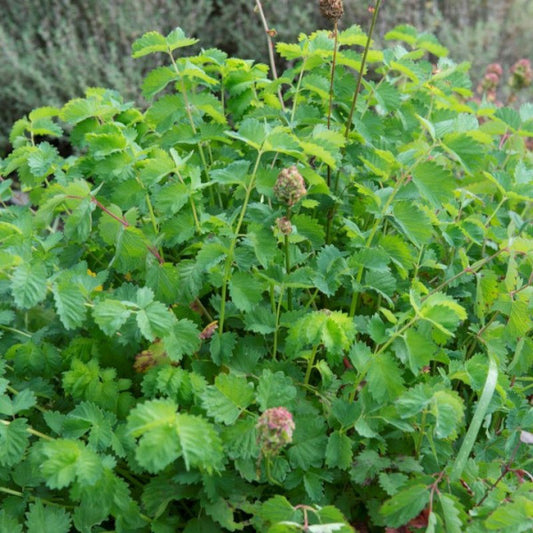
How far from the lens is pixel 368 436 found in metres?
1.12

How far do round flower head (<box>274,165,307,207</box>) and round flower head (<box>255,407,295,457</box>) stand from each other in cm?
30

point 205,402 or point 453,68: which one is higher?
point 453,68

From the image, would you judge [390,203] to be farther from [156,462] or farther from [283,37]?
[283,37]

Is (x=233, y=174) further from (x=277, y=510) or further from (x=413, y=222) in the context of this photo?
(x=277, y=510)

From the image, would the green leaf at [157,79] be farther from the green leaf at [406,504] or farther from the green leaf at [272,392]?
the green leaf at [406,504]

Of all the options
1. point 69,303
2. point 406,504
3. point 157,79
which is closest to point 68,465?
point 69,303

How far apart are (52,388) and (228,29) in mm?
3883

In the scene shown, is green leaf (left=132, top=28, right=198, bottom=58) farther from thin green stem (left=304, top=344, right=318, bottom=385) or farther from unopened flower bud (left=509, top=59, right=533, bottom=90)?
unopened flower bud (left=509, top=59, right=533, bottom=90)

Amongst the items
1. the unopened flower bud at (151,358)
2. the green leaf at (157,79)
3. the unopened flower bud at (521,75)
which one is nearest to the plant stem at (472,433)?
the unopened flower bud at (151,358)

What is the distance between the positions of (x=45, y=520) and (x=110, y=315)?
0.31m

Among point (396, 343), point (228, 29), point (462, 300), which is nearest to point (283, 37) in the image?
point (228, 29)

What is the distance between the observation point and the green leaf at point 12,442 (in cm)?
106

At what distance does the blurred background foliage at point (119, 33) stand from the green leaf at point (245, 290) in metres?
3.07

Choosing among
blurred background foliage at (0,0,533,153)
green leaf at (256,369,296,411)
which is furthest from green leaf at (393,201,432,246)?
blurred background foliage at (0,0,533,153)
